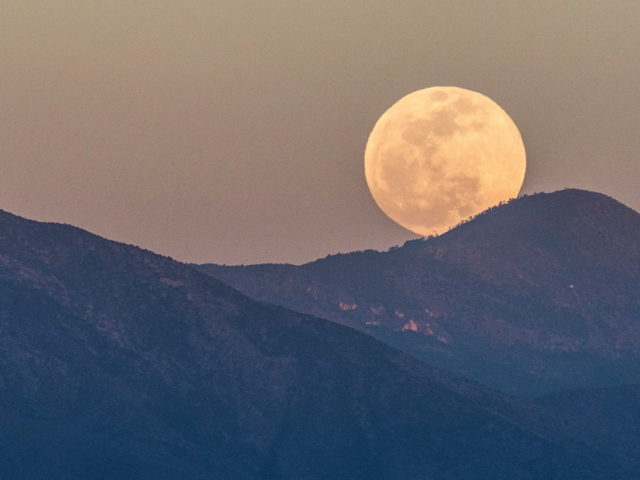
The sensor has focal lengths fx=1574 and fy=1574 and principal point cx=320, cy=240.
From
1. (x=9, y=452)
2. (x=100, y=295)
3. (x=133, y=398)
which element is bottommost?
(x=9, y=452)

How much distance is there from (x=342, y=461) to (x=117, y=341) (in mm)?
32867

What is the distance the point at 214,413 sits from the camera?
185500 mm

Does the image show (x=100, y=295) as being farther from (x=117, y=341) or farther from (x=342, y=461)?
(x=342, y=461)

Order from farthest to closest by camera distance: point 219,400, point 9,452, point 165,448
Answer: point 219,400 → point 165,448 → point 9,452

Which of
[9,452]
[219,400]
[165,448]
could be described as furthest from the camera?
[219,400]

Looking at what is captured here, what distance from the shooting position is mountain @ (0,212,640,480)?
17050 centimetres

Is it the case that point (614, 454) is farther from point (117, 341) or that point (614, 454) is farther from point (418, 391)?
point (117, 341)

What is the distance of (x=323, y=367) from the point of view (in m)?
200

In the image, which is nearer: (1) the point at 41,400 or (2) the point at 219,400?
(1) the point at 41,400

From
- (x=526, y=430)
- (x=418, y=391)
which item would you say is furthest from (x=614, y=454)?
(x=418, y=391)

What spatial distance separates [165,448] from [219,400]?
17010 millimetres

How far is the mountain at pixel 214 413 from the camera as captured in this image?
559ft

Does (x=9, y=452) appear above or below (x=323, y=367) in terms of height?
below

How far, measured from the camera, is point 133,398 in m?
182
